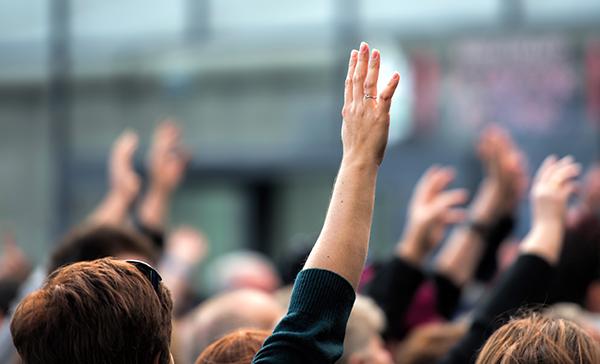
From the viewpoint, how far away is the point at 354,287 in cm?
185

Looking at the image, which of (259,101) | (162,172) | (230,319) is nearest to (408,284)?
(230,319)

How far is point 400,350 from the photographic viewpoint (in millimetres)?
3625

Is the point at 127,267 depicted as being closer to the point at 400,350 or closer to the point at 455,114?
the point at 400,350

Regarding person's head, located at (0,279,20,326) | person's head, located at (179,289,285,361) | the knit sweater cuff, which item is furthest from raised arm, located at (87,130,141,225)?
the knit sweater cuff

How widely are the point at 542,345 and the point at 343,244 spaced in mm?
432

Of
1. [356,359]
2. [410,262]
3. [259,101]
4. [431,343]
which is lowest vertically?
[259,101]

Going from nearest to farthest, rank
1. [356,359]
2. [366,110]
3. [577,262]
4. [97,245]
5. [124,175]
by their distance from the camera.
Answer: [366,110]
[356,359]
[97,245]
[577,262]
[124,175]

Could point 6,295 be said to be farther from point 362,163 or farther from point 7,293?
point 362,163

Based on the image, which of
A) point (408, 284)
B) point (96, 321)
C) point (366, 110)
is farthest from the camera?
point (408, 284)

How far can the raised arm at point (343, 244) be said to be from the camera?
1792 millimetres

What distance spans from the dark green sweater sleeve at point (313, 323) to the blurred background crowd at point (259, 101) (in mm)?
7429

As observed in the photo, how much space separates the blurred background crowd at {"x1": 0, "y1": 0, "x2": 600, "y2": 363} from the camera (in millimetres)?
9367

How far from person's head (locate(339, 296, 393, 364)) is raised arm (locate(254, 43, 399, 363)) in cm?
106

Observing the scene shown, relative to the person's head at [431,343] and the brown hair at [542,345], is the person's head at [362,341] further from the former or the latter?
the brown hair at [542,345]
